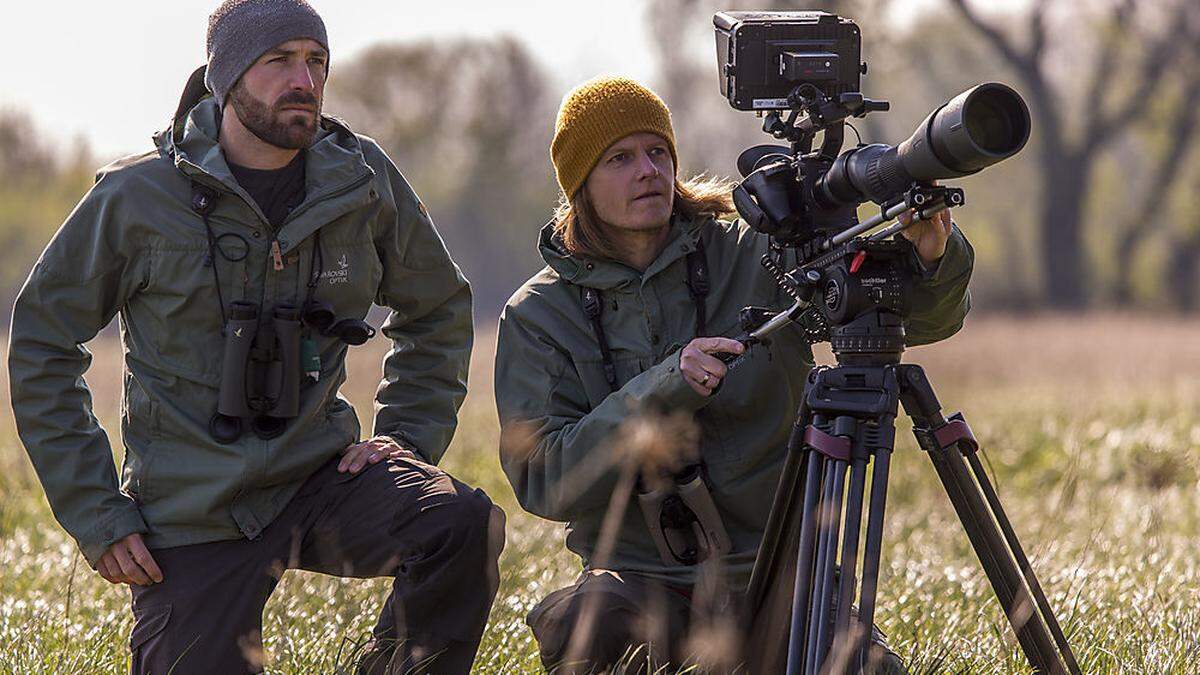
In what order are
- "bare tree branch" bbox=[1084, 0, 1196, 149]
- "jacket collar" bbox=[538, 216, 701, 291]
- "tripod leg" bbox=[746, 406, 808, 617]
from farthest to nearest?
"bare tree branch" bbox=[1084, 0, 1196, 149], "jacket collar" bbox=[538, 216, 701, 291], "tripod leg" bbox=[746, 406, 808, 617]

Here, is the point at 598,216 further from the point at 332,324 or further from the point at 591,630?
the point at 591,630

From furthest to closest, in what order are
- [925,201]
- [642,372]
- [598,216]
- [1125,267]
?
[1125,267] < [598,216] < [642,372] < [925,201]

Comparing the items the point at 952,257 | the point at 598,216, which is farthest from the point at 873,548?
the point at 598,216

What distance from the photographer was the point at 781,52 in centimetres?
348

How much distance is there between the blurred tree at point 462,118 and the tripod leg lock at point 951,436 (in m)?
42.7

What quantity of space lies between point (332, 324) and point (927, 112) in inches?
1569

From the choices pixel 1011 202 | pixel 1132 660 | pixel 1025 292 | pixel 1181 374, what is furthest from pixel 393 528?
pixel 1011 202

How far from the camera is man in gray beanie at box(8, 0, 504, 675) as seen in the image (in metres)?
3.98

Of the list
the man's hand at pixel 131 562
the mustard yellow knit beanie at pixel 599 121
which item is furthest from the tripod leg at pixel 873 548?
the man's hand at pixel 131 562

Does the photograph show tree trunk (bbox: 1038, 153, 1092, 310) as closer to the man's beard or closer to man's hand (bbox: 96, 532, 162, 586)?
the man's beard

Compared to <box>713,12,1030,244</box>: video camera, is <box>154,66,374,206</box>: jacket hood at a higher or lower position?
lower

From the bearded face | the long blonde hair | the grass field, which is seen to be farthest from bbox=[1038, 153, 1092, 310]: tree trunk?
the bearded face

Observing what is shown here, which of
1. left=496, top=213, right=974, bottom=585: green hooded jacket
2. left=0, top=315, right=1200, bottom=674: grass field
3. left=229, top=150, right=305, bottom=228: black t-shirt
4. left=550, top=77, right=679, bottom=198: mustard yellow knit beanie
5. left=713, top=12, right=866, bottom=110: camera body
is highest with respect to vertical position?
left=713, top=12, right=866, bottom=110: camera body

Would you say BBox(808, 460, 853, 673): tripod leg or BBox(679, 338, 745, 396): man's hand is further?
BBox(679, 338, 745, 396): man's hand
